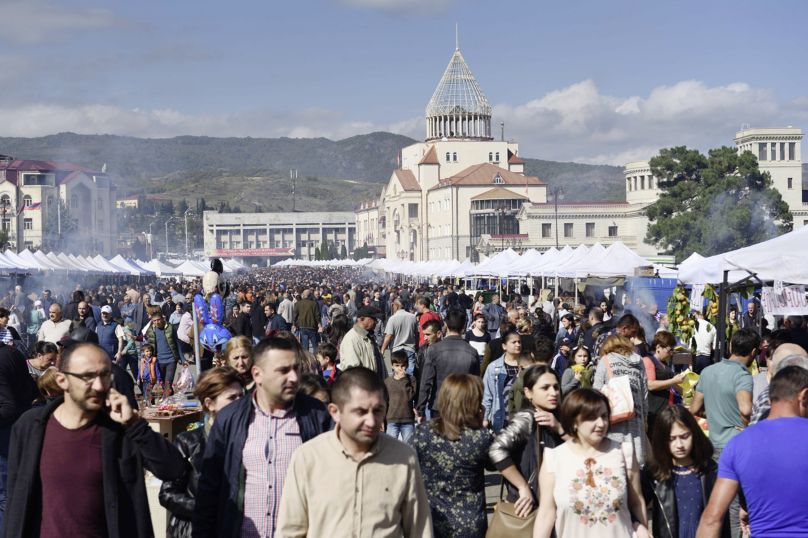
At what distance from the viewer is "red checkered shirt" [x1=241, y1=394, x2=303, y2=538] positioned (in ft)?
12.0

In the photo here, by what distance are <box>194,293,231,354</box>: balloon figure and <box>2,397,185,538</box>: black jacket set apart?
→ 4.85 meters

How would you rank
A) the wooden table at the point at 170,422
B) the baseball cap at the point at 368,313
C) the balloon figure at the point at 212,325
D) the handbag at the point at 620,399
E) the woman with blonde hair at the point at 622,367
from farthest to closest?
1. the balloon figure at the point at 212,325
2. the baseball cap at the point at 368,313
3. the wooden table at the point at 170,422
4. the woman with blonde hair at the point at 622,367
5. the handbag at the point at 620,399

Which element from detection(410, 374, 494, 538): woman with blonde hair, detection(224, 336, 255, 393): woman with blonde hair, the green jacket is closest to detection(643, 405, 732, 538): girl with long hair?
detection(410, 374, 494, 538): woman with blonde hair

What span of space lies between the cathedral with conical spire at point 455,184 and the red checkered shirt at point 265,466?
8692 centimetres

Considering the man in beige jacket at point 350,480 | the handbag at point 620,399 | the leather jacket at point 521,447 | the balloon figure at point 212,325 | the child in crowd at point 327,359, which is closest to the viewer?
the man in beige jacket at point 350,480

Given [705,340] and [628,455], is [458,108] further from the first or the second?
[628,455]

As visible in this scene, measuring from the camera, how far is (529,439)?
4945 millimetres

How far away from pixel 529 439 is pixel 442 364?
2779 mm

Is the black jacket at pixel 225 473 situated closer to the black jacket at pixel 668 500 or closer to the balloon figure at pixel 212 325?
the black jacket at pixel 668 500

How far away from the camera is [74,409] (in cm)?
358

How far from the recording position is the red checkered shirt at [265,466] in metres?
3.65

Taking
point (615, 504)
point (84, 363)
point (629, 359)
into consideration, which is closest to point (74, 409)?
point (84, 363)

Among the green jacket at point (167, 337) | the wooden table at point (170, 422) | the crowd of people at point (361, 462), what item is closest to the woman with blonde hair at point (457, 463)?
the crowd of people at point (361, 462)

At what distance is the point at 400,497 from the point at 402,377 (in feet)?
→ 14.2
